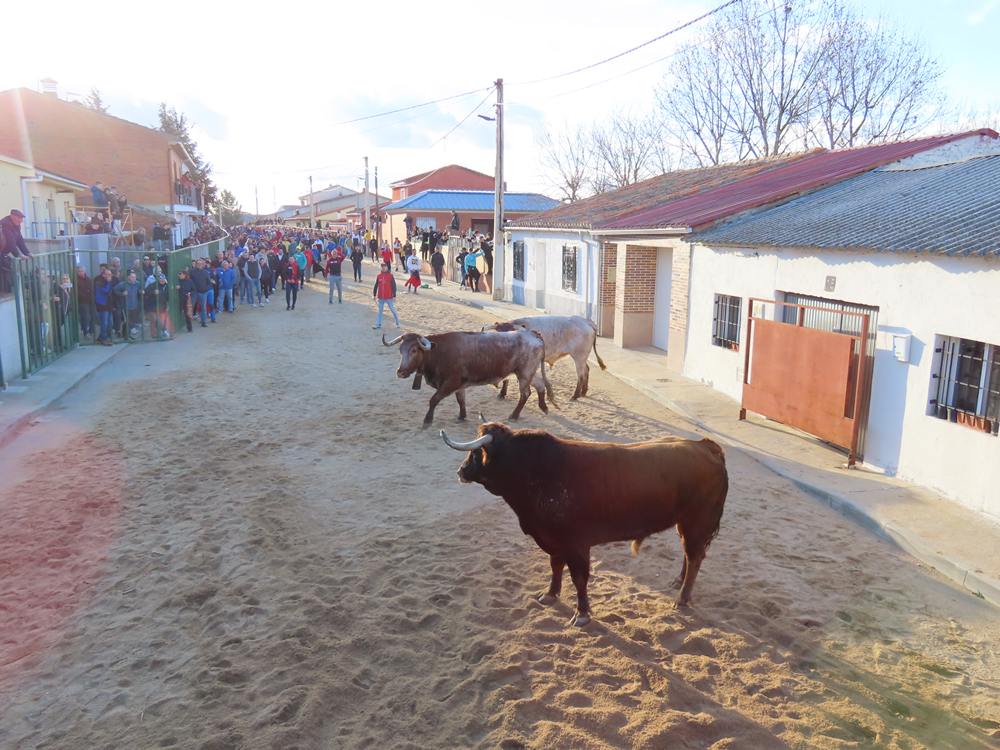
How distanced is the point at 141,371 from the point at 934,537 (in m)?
12.9

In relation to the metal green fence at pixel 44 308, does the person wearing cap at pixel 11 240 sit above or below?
above

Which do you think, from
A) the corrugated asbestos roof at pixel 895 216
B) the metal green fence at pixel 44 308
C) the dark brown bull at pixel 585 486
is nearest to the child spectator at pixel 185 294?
the metal green fence at pixel 44 308

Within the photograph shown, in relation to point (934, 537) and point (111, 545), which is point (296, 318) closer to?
point (111, 545)

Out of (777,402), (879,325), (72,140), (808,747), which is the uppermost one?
(72,140)

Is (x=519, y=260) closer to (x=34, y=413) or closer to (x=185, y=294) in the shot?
(x=185, y=294)

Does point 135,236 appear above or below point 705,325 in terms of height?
above

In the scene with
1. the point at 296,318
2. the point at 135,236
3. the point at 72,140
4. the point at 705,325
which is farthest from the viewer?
the point at 72,140

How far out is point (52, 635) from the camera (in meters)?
5.29

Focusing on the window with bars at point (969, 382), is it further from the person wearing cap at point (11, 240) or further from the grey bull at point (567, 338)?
the person wearing cap at point (11, 240)

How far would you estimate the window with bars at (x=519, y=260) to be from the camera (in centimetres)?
2651

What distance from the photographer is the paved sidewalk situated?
6617 millimetres

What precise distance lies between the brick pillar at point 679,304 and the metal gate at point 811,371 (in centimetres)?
276

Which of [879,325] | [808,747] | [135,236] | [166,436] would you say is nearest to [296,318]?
[135,236]

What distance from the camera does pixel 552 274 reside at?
Result: 76.3 ft
